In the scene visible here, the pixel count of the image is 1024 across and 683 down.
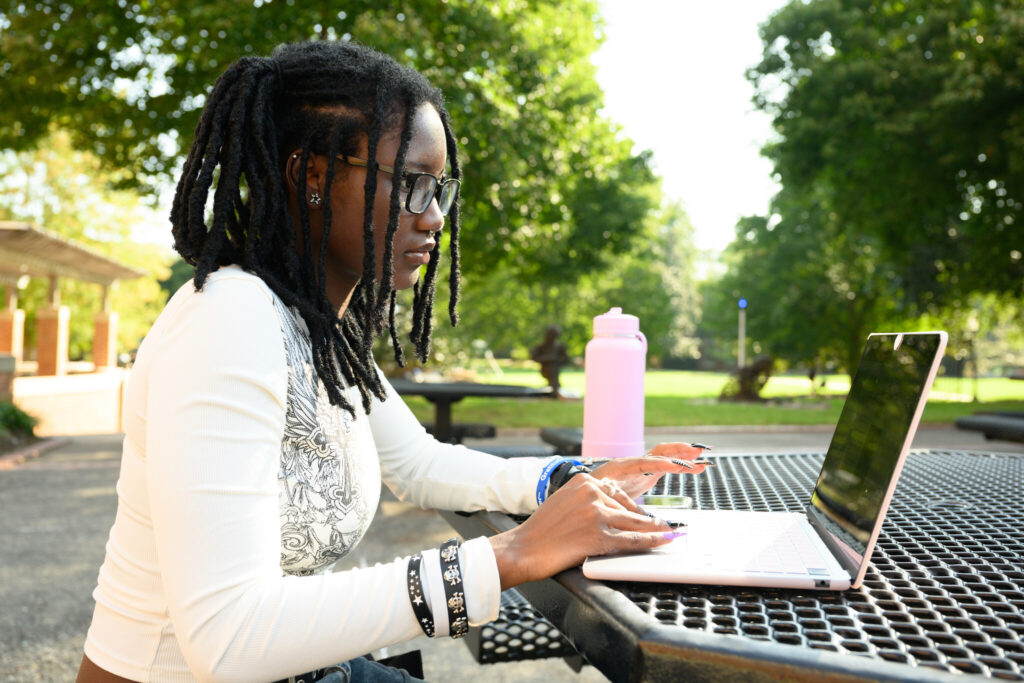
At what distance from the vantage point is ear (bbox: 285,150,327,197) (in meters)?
1.53

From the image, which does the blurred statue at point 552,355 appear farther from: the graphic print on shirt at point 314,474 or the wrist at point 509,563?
the wrist at point 509,563

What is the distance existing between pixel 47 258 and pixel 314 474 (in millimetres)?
15970

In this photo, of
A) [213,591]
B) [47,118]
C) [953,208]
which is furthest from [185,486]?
[953,208]

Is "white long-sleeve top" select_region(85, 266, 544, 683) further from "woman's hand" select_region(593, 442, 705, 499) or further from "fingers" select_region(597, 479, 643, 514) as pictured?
"woman's hand" select_region(593, 442, 705, 499)

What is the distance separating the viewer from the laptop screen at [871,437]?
1084mm

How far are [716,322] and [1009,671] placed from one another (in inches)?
1676

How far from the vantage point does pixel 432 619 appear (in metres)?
1.08

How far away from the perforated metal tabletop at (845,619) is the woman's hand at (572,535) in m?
0.03

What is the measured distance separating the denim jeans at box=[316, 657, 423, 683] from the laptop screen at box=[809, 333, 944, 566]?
81 cm

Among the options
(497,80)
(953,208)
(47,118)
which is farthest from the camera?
(953,208)

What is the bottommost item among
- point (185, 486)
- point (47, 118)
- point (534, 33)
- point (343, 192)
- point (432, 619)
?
point (432, 619)

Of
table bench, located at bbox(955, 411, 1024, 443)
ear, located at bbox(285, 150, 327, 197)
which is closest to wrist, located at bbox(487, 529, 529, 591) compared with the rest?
ear, located at bbox(285, 150, 327, 197)

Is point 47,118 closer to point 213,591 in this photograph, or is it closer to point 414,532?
point 414,532

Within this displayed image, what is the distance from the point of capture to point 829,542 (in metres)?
1.25
